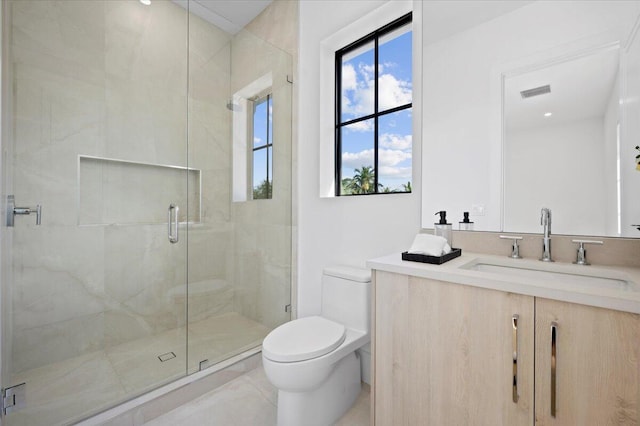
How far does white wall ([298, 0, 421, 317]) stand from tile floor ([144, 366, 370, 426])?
2.02 ft

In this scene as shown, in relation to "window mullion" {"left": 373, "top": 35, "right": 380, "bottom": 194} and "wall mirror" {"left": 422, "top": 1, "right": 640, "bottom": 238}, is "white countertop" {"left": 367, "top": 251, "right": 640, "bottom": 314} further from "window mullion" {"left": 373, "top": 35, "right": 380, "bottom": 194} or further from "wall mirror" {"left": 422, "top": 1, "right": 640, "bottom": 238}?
"window mullion" {"left": 373, "top": 35, "right": 380, "bottom": 194}

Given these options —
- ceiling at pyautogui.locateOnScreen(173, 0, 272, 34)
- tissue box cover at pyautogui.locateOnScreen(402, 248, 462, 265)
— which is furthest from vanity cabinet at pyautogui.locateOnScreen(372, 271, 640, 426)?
ceiling at pyautogui.locateOnScreen(173, 0, 272, 34)

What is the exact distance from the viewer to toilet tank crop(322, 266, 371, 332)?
1532 millimetres

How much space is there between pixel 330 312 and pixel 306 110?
56.9 inches

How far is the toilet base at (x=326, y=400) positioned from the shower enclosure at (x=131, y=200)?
2.33 feet

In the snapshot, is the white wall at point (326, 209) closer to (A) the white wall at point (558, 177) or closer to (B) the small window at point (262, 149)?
(B) the small window at point (262, 149)

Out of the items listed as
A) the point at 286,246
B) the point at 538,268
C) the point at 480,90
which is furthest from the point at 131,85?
the point at 538,268

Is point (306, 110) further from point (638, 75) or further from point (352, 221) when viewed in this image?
point (638, 75)

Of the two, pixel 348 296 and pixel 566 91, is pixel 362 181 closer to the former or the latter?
pixel 348 296

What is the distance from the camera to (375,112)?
189 cm

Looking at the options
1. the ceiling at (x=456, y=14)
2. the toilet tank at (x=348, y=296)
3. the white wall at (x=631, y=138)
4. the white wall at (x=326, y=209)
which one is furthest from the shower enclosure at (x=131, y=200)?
the white wall at (x=631, y=138)

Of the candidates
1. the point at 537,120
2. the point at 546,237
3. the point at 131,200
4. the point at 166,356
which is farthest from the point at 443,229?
the point at 131,200

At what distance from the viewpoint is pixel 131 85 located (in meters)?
1.81

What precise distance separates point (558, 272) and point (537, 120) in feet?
2.09
